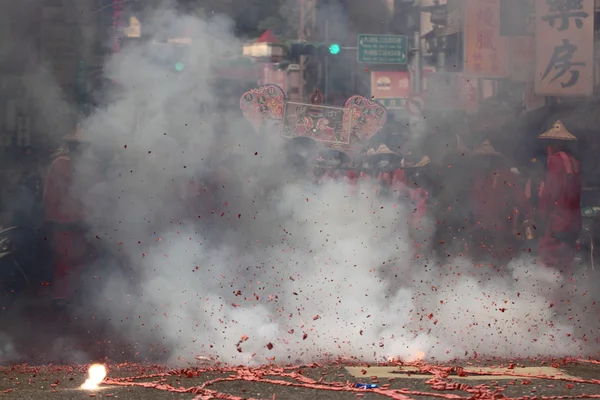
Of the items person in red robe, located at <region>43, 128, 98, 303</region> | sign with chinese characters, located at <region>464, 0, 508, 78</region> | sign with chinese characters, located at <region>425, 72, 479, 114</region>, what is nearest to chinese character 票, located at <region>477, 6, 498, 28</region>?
sign with chinese characters, located at <region>464, 0, 508, 78</region>

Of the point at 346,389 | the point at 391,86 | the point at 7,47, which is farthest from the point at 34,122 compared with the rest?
the point at 346,389

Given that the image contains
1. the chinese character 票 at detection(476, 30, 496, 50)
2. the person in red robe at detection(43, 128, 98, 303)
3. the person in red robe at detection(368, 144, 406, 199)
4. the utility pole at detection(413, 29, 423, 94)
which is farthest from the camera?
the utility pole at detection(413, 29, 423, 94)

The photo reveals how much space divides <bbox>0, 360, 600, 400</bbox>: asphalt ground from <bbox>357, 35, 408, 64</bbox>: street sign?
17.2ft

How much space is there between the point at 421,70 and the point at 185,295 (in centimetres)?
517

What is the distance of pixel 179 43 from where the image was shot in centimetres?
1044

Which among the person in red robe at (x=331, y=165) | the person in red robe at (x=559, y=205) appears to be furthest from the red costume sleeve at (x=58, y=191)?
the person in red robe at (x=559, y=205)

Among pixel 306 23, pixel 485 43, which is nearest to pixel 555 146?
pixel 485 43

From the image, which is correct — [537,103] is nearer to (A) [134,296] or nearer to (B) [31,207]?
(A) [134,296]

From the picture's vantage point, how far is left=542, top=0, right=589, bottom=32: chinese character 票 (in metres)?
10.8

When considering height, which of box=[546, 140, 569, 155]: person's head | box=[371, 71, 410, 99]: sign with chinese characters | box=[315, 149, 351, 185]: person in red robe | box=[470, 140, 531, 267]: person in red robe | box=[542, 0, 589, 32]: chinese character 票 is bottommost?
box=[470, 140, 531, 267]: person in red robe

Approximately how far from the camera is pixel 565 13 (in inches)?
427

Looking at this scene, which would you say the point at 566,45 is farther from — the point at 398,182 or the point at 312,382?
the point at 312,382

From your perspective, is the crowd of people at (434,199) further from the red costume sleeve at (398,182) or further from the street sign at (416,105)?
the street sign at (416,105)

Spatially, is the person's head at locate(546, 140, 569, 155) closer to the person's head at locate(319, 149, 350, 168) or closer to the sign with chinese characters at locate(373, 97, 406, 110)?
the sign with chinese characters at locate(373, 97, 406, 110)
